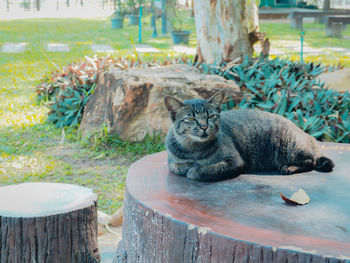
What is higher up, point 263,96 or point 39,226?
point 263,96

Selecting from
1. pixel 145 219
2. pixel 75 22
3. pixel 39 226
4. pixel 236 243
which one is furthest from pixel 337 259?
pixel 75 22

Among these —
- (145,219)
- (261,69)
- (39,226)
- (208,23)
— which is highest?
(208,23)

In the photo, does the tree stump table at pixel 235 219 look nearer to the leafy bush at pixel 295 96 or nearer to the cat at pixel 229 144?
the cat at pixel 229 144

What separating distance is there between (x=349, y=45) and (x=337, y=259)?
46.5 ft

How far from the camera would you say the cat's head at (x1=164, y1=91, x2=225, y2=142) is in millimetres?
2748

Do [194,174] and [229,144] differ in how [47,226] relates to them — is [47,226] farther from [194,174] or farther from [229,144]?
[229,144]

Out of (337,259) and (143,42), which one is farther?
(143,42)

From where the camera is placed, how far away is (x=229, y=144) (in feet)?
9.56

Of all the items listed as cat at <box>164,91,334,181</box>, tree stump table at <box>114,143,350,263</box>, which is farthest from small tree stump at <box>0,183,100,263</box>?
cat at <box>164,91,334,181</box>

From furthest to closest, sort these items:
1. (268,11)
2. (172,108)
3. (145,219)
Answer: (268,11), (172,108), (145,219)

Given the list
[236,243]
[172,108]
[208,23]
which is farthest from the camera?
[208,23]

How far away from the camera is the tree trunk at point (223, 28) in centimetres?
812

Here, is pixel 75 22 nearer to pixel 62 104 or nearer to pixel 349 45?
pixel 349 45

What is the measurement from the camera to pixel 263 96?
638 cm
